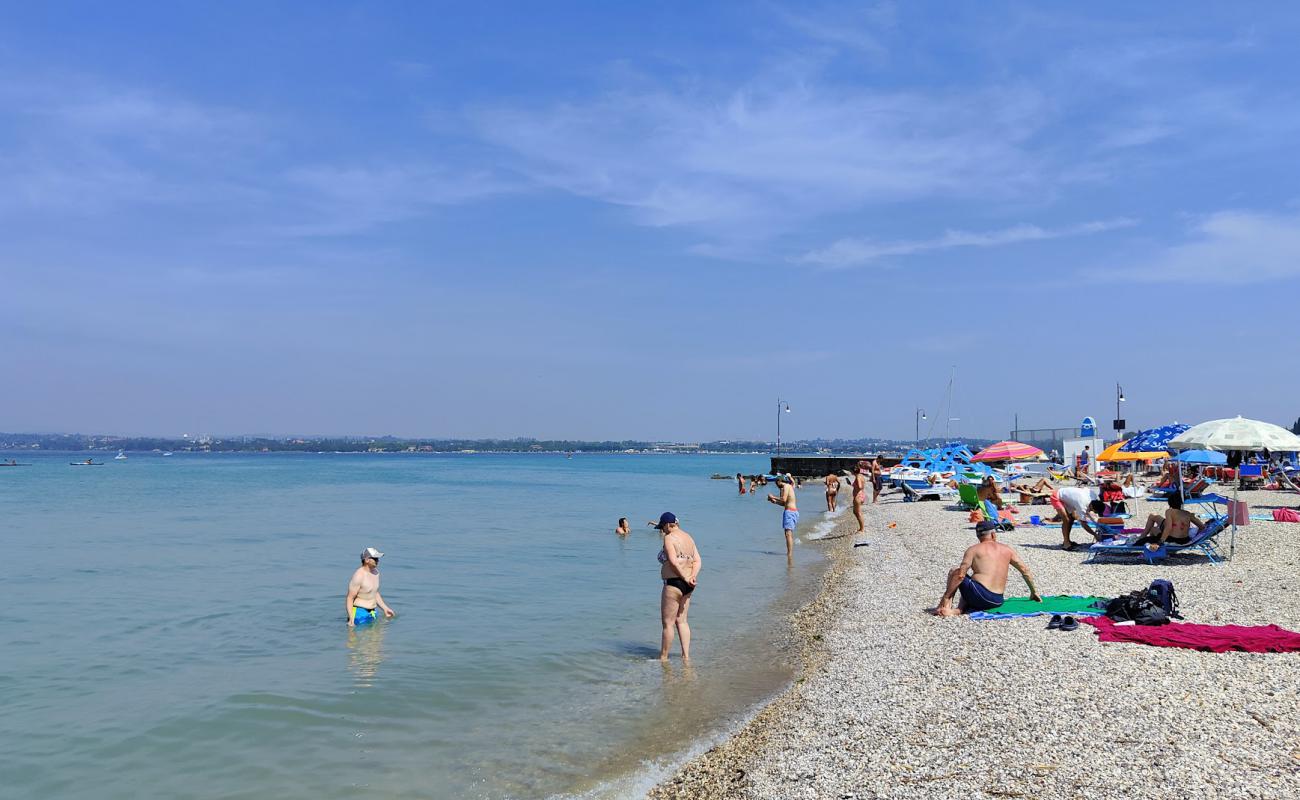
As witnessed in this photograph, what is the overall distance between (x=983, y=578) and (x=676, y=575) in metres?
3.65

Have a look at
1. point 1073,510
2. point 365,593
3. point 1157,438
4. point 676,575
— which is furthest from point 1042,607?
point 1157,438

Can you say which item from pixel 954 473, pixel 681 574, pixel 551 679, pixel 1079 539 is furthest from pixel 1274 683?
pixel 954 473

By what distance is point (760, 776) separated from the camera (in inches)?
219

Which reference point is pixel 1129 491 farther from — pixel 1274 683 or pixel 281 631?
pixel 281 631

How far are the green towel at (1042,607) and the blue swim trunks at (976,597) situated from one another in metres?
0.08

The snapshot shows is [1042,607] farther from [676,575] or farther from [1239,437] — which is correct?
[1239,437]

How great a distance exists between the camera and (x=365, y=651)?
9.96 m

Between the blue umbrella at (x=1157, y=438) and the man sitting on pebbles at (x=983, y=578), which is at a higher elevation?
the blue umbrella at (x=1157, y=438)

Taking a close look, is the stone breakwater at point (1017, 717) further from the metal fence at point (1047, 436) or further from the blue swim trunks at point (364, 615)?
the metal fence at point (1047, 436)

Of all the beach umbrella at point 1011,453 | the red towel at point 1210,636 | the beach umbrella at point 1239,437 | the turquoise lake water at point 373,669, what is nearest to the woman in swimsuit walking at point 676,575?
the turquoise lake water at point 373,669

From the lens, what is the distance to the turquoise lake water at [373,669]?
641 cm

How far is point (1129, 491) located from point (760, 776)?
2296cm

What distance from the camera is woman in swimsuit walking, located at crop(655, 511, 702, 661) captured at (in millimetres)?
8734

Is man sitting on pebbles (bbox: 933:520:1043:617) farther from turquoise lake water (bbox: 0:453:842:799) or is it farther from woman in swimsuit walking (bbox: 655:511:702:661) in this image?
woman in swimsuit walking (bbox: 655:511:702:661)
